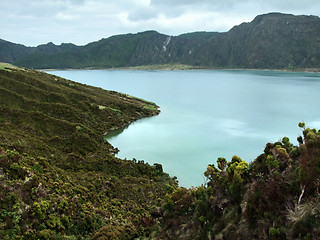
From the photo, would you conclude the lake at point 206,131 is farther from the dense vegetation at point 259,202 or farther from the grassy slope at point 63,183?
the dense vegetation at point 259,202

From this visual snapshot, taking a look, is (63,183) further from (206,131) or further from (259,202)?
(206,131)

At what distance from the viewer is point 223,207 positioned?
14.2 metres

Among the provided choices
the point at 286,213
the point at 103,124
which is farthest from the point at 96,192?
the point at 103,124

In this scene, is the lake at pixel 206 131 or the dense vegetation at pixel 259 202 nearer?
the dense vegetation at pixel 259 202

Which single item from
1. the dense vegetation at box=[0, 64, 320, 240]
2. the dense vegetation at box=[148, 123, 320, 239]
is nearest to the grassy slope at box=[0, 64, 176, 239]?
the dense vegetation at box=[0, 64, 320, 240]

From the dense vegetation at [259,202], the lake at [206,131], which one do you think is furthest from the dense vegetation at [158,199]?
the lake at [206,131]

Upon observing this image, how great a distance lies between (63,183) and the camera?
20141 millimetres

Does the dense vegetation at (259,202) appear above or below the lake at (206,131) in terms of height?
above

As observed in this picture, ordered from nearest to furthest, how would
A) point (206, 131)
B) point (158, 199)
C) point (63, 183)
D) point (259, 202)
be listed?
point (259, 202) → point (63, 183) → point (158, 199) → point (206, 131)

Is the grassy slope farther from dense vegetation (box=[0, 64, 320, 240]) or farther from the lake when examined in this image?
the lake

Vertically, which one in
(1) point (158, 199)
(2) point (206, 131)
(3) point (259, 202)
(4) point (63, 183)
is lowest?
(1) point (158, 199)

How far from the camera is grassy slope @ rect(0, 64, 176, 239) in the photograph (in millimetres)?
15273

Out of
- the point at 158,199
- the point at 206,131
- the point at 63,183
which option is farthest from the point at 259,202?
the point at 206,131

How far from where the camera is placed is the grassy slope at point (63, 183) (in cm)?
1527
